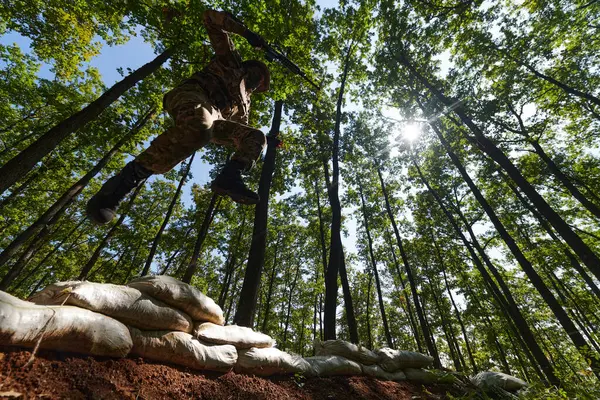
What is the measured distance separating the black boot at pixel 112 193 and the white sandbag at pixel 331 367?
3.47 m

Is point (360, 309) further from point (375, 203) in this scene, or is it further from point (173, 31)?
point (173, 31)

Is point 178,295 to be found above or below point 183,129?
below

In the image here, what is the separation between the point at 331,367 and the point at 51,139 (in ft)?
23.5

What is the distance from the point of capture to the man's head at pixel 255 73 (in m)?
3.52

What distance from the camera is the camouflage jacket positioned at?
3021mm

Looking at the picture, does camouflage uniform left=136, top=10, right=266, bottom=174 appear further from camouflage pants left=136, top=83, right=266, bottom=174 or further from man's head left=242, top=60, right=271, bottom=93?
man's head left=242, top=60, right=271, bottom=93

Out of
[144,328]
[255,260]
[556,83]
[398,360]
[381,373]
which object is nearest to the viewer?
[144,328]

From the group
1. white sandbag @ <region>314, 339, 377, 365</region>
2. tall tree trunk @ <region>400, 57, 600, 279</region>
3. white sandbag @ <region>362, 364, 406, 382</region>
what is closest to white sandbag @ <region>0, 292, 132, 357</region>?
A: white sandbag @ <region>314, 339, 377, 365</region>

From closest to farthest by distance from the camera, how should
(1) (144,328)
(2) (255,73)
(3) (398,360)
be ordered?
(1) (144,328) < (2) (255,73) < (3) (398,360)

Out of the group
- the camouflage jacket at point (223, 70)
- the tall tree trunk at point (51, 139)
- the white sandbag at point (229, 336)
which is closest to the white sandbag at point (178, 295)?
the white sandbag at point (229, 336)

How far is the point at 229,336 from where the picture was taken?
3.03 metres

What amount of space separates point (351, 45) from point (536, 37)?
24.6 ft

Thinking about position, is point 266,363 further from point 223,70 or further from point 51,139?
point 51,139

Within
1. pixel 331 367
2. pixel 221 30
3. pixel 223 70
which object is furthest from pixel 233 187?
pixel 331 367
